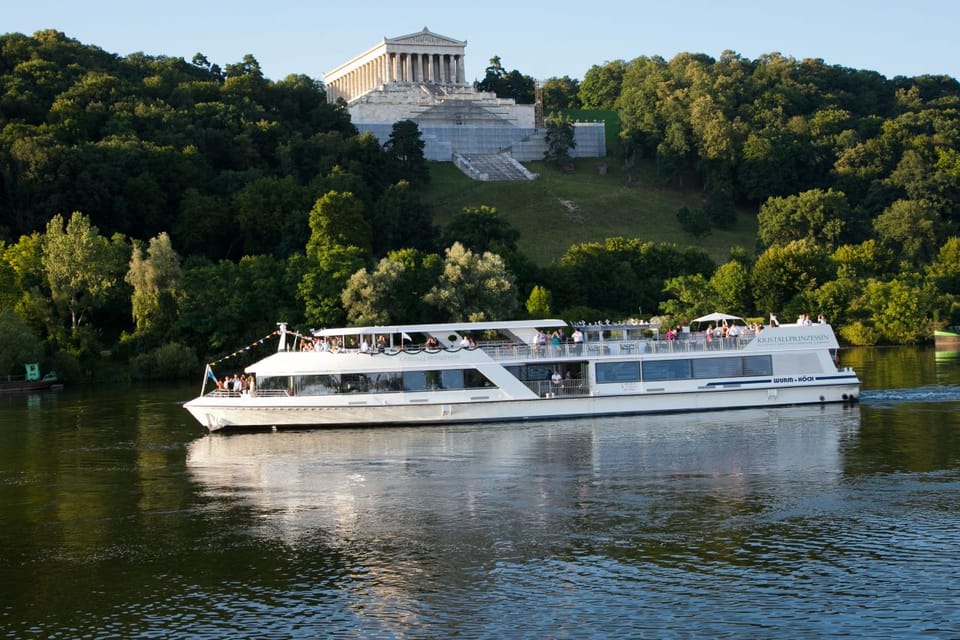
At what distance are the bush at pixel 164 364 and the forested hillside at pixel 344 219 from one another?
12cm

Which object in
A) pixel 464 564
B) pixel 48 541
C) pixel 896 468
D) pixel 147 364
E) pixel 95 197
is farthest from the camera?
pixel 95 197

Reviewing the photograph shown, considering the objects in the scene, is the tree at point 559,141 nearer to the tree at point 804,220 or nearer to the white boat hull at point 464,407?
the tree at point 804,220

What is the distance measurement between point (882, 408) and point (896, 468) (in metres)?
12.7

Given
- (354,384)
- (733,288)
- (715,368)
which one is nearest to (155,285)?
(354,384)

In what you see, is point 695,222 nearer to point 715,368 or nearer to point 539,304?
point 539,304

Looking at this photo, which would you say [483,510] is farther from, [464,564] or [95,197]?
[95,197]

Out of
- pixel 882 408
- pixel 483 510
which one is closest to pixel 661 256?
pixel 882 408

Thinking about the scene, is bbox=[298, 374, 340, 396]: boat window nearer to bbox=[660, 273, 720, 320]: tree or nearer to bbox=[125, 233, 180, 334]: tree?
bbox=[125, 233, 180, 334]: tree

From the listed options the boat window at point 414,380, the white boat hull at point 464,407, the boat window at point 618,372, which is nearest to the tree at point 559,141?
the white boat hull at point 464,407

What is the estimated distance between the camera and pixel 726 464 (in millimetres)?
35812

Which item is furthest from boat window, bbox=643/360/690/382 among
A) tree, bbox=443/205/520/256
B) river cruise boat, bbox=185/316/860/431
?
tree, bbox=443/205/520/256

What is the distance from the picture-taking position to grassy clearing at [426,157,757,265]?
11031 centimetres

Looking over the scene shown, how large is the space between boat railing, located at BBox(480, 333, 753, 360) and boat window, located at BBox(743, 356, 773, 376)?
0.71m

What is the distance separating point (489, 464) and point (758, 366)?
15342 millimetres
